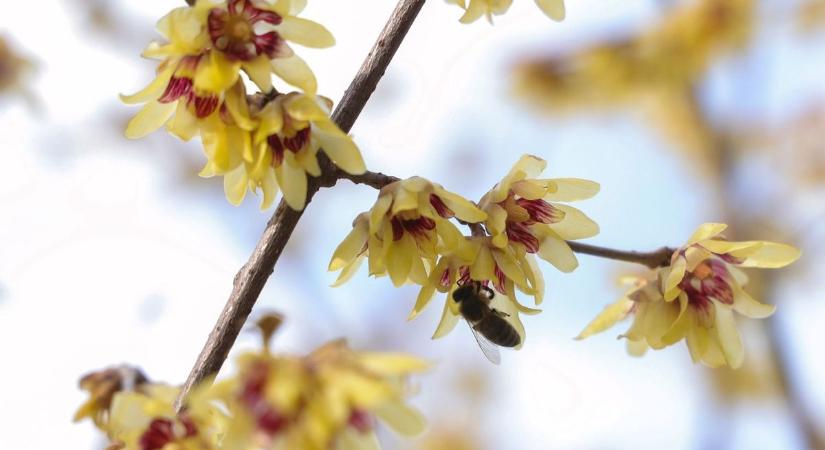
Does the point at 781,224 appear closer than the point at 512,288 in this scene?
No

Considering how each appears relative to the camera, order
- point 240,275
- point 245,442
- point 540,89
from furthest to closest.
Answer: point 540,89 < point 240,275 < point 245,442

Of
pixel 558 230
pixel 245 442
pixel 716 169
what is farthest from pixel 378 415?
pixel 716 169

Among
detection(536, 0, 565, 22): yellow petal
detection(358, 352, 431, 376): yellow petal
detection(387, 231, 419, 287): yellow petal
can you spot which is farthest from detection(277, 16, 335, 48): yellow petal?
detection(358, 352, 431, 376): yellow petal

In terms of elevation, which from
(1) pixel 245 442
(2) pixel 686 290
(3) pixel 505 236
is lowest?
(1) pixel 245 442

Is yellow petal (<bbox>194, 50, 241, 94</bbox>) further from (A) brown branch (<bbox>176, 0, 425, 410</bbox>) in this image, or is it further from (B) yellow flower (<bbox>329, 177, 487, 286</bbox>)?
(B) yellow flower (<bbox>329, 177, 487, 286</bbox>)

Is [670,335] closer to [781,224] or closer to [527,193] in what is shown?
[527,193]

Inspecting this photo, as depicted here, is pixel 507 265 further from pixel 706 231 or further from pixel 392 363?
pixel 392 363

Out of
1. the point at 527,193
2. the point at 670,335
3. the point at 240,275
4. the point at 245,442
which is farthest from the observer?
the point at 670,335

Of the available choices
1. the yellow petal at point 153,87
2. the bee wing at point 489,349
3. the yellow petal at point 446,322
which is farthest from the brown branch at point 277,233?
the bee wing at point 489,349
